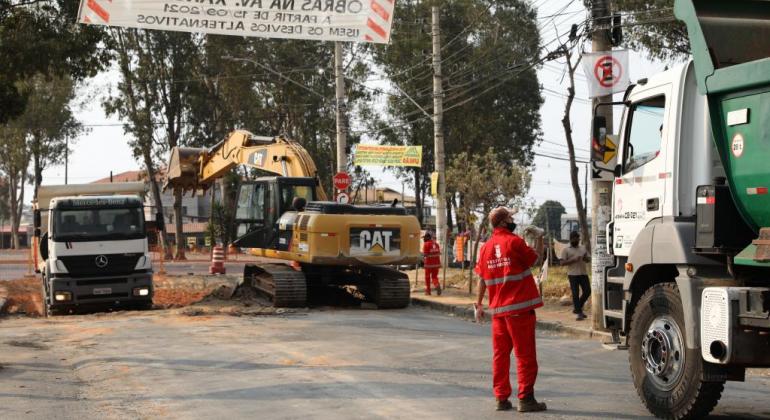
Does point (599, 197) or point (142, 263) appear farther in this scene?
point (142, 263)

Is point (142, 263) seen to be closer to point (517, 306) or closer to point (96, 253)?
point (96, 253)

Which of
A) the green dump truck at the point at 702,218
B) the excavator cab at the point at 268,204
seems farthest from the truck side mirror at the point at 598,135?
the excavator cab at the point at 268,204

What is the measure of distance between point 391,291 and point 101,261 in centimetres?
624

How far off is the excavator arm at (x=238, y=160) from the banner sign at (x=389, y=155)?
14681 mm

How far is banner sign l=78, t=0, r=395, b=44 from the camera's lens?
55.6 ft

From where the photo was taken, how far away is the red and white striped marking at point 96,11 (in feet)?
55.1

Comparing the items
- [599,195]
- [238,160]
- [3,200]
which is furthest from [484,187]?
[3,200]

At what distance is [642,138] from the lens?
32.2ft

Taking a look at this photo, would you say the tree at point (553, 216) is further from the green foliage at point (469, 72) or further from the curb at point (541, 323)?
the curb at point (541, 323)

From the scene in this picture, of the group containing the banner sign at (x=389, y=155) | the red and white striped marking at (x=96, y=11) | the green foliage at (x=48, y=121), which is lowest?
the banner sign at (x=389, y=155)

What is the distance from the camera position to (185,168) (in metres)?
25.1

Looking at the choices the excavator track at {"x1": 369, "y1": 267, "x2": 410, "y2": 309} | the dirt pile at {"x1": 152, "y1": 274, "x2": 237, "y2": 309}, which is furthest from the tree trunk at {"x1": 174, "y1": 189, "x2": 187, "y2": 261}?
the excavator track at {"x1": 369, "y1": 267, "x2": 410, "y2": 309}

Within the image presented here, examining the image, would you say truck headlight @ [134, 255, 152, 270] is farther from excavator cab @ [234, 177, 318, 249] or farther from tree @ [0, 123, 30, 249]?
tree @ [0, 123, 30, 249]

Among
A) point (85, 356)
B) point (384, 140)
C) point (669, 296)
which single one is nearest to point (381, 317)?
point (85, 356)
